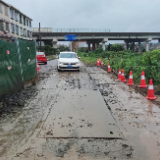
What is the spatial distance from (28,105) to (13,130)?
210cm

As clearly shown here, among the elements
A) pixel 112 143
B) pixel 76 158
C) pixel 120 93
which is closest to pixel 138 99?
pixel 120 93

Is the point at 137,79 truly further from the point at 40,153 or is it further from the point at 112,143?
the point at 40,153

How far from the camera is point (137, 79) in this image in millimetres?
11562

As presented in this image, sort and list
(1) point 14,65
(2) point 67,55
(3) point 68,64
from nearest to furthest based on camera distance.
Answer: (1) point 14,65
(3) point 68,64
(2) point 67,55

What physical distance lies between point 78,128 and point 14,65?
479cm

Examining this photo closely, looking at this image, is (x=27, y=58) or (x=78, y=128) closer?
(x=78, y=128)

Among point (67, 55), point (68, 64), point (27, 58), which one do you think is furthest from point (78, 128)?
point (67, 55)

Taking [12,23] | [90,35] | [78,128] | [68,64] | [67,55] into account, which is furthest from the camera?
[90,35]

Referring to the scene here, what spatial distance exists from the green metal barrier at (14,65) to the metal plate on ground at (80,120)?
82.7 inches

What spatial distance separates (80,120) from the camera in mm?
5207

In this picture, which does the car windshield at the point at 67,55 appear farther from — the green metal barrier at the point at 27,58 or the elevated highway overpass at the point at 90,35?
the elevated highway overpass at the point at 90,35

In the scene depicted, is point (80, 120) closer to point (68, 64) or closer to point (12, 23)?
point (68, 64)

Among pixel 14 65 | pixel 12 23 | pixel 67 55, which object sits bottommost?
pixel 14 65

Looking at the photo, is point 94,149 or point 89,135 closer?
point 94,149
